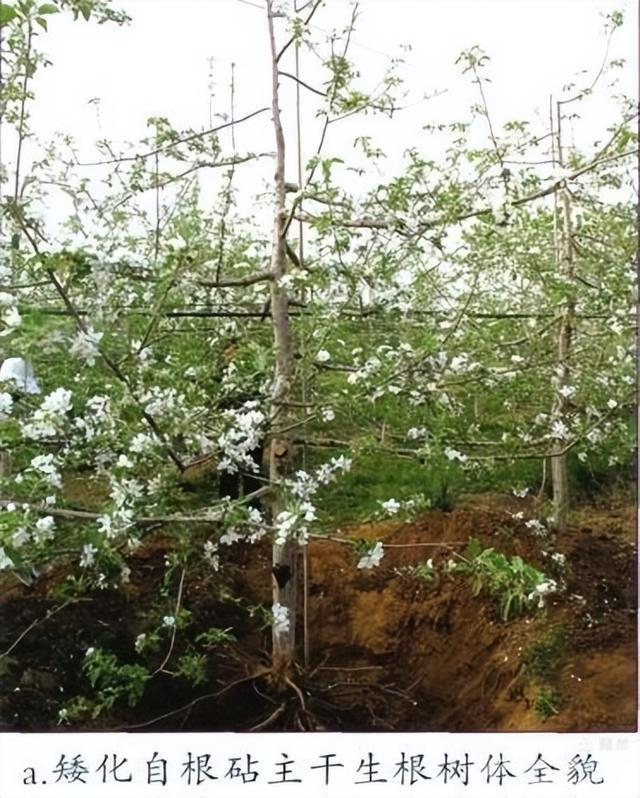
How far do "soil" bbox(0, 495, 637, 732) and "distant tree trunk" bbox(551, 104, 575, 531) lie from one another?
0.05 metres

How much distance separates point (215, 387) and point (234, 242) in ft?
0.76

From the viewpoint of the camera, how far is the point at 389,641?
1417mm

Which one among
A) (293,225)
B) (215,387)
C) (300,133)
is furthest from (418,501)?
(300,133)

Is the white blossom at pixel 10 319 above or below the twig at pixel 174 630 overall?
above

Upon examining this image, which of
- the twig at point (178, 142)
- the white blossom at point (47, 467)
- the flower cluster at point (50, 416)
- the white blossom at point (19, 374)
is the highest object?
the twig at point (178, 142)

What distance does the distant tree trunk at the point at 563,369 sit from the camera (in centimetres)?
145

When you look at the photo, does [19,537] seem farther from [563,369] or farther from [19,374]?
[563,369]

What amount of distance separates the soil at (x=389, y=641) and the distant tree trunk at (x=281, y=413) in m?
0.03

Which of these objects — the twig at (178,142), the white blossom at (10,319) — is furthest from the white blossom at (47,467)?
the twig at (178,142)

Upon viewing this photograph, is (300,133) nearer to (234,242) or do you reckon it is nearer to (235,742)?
(234,242)

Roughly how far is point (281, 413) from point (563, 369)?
467mm

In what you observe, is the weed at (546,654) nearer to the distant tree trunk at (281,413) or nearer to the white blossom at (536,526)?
the white blossom at (536,526)

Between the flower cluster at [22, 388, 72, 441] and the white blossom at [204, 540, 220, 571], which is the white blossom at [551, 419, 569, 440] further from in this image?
the flower cluster at [22, 388, 72, 441]

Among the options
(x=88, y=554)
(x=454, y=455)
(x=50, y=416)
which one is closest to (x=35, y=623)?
(x=88, y=554)
